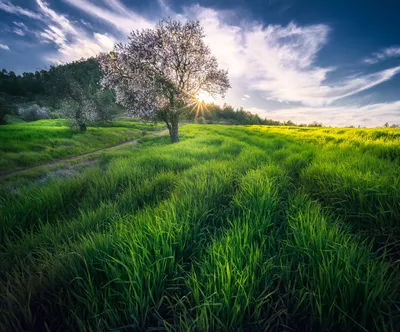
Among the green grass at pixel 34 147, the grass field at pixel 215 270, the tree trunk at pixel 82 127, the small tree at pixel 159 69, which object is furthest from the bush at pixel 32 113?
the grass field at pixel 215 270

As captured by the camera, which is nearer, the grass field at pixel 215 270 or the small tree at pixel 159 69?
Result: the grass field at pixel 215 270

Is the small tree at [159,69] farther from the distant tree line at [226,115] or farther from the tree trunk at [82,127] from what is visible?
the distant tree line at [226,115]

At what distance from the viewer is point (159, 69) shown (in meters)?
15.7

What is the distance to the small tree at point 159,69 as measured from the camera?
50.3 feet

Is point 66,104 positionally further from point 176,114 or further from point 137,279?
point 137,279

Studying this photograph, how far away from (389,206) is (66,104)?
146ft

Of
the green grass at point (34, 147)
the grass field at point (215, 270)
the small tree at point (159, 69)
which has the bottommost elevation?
the green grass at point (34, 147)

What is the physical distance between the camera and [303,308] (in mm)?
1187

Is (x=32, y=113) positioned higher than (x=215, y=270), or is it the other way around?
(x=215, y=270)

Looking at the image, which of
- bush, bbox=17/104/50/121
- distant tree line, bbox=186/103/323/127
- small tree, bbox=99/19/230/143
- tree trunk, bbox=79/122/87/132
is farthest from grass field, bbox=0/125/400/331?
distant tree line, bbox=186/103/323/127

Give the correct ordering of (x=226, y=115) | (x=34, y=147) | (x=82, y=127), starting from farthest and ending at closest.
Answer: (x=226, y=115)
(x=82, y=127)
(x=34, y=147)

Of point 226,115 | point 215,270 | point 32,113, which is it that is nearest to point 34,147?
point 215,270

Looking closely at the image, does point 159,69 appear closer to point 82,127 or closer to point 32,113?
point 82,127

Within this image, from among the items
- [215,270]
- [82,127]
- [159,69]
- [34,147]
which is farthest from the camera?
[82,127]
